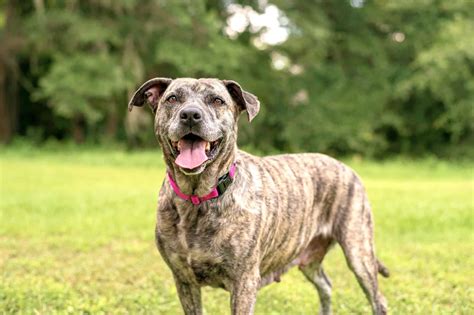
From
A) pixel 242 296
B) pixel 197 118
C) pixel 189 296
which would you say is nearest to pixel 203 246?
pixel 242 296

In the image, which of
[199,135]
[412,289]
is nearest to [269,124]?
[412,289]

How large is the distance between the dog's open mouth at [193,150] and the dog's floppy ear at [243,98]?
0.43 metres

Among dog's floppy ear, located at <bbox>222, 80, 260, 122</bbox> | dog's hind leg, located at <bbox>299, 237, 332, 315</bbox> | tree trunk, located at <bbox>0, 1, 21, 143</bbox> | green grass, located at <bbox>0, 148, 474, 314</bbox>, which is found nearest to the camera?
dog's floppy ear, located at <bbox>222, 80, 260, 122</bbox>

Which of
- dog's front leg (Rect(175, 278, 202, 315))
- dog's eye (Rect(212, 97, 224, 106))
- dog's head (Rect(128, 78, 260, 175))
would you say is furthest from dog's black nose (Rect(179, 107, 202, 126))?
dog's front leg (Rect(175, 278, 202, 315))

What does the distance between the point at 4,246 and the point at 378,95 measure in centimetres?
1974

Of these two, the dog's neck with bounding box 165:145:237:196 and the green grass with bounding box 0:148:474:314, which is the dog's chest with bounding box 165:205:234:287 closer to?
the dog's neck with bounding box 165:145:237:196

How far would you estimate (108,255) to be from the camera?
807 cm

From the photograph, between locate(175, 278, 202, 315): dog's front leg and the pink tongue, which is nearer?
the pink tongue

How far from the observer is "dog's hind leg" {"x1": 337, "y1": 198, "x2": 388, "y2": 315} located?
207 inches

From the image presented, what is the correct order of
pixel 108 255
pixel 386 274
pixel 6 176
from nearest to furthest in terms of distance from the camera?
pixel 386 274
pixel 108 255
pixel 6 176

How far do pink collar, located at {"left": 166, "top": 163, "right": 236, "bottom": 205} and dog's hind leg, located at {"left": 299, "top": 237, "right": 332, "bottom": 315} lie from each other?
1.47m

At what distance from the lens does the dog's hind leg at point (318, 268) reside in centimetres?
555

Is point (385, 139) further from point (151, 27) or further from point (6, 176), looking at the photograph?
point (6, 176)

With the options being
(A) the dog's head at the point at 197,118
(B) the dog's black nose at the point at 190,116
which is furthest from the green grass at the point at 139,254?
(B) the dog's black nose at the point at 190,116
